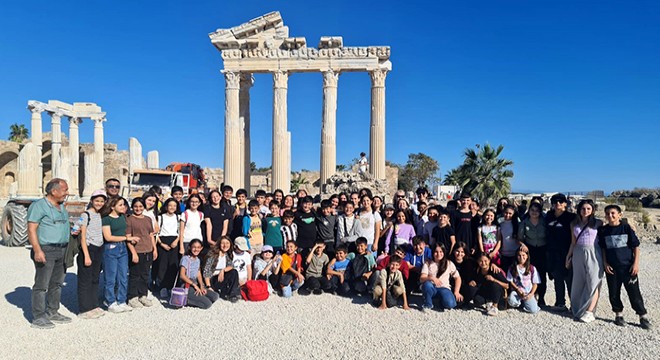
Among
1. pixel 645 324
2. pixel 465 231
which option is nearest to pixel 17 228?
pixel 465 231

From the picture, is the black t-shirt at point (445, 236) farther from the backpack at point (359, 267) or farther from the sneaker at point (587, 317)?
the sneaker at point (587, 317)

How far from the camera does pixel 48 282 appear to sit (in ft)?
19.5

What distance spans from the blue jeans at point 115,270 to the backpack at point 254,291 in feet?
6.22

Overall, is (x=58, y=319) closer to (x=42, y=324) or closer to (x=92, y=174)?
(x=42, y=324)

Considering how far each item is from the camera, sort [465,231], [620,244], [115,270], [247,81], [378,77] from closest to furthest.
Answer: [620,244], [115,270], [465,231], [378,77], [247,81]

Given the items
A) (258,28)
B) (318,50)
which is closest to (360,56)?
(318,50)

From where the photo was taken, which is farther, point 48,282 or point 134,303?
point 134,303

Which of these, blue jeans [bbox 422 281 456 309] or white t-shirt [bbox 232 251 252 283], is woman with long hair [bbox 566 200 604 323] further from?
white t-shirt [bbox 232 251 252 283]

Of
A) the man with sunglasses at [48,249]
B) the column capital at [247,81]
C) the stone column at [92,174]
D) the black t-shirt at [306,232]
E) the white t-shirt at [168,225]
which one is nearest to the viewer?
the man with sunglasses at [48,249]

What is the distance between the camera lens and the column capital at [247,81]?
908 inches

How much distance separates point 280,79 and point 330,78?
2.55 metres

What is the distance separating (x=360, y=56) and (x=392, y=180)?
1850cm

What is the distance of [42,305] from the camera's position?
235 inches

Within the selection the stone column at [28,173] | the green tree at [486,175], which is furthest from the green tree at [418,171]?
the stone column at [28,173]
